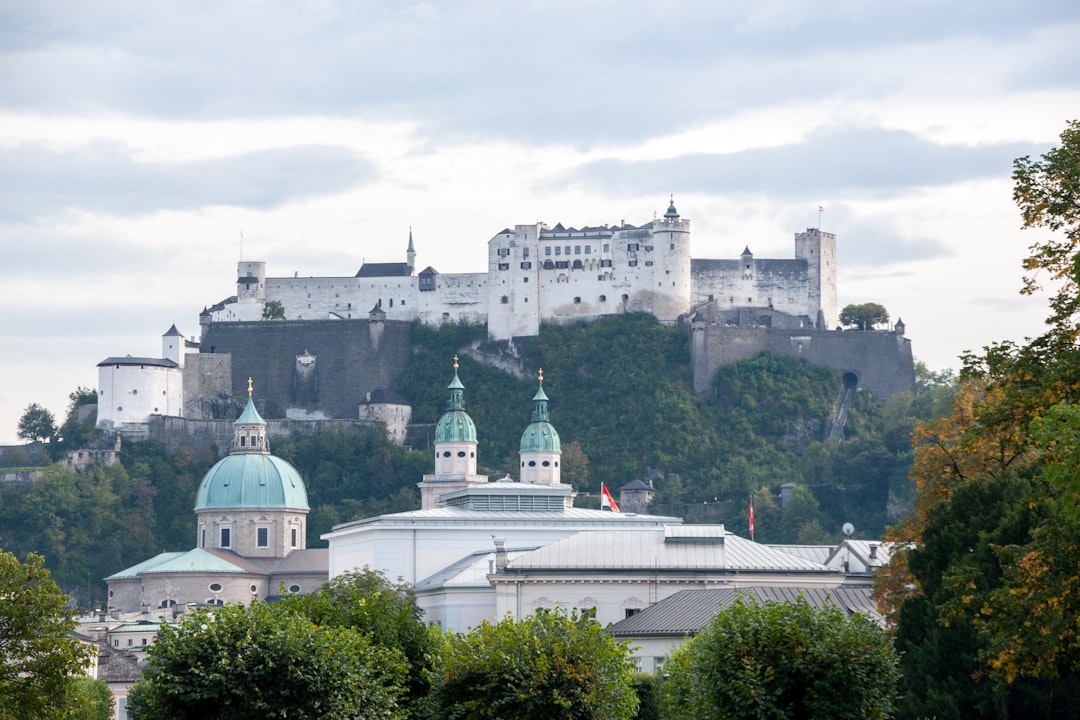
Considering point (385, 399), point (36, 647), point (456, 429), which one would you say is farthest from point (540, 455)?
point (36, 647)

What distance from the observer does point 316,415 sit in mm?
165375

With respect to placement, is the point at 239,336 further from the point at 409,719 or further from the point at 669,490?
the point at 409,719

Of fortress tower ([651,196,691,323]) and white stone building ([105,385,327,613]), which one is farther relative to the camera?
fortress tower ([651,196,691,323])

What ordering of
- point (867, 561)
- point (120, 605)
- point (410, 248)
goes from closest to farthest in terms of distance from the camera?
point (867, 561), point (120, 605), point (410, 248)

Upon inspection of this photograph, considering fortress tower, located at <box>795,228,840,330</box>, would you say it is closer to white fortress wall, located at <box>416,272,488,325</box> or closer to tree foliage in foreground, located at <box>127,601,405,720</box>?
white fortress wall, located at <box>416,272,488,325</box>

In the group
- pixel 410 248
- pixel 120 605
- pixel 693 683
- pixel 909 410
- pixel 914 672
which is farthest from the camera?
pixel 410 248

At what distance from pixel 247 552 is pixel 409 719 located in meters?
100

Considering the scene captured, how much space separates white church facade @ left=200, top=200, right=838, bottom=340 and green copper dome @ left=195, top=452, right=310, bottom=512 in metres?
21.1

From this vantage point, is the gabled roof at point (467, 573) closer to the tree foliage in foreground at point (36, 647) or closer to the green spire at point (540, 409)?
the green spire at point (540, 409)

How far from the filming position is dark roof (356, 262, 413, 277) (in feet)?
556

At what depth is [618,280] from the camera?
6393 inches

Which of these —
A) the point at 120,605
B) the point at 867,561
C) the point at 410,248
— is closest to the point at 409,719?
the point at 867,561

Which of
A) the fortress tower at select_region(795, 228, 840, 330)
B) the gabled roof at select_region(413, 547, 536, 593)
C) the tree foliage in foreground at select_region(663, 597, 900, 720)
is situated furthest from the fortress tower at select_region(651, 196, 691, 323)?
the tree foliage in foreground at select_region(663, 597, 900, 720)

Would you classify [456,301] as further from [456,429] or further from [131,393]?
[456,429]
